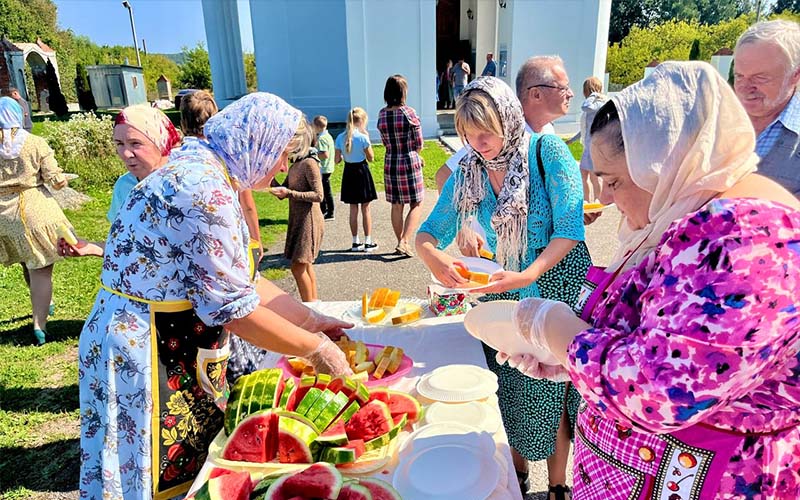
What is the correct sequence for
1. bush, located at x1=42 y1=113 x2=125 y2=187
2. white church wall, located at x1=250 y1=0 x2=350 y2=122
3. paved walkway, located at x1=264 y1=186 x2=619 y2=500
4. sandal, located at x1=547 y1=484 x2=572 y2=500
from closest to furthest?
1. sandal, located at x1=547 y1=484 x2=572 y2=500
2. paved walkway, located at x1=264 y1=186 x2=619 y2=500
3. bush, located at x1=42 y1=113 x2=125 y2=187
4. white church wall, located at x1=250 y1=0 x2=350 y2=122

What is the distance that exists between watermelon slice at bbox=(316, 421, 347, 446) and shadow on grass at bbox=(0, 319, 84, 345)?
13.6 ft

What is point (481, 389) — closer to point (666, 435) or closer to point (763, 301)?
point (666, 435)

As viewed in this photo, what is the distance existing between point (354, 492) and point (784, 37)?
308 centimetres

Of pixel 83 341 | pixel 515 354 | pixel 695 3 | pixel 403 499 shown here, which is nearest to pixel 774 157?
pixel 515 354

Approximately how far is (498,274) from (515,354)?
2.31 ft

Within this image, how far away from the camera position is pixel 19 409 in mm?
3709

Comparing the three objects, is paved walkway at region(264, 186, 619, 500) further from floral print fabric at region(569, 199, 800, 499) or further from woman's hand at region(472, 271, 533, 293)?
floral print fabric at region(569, 199, 800, 499)

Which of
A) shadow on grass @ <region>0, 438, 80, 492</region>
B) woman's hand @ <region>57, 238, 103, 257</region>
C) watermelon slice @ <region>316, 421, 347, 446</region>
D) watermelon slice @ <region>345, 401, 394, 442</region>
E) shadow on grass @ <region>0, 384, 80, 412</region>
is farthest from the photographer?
shadow on grass @ <region>0, 384, 80, 412</region>

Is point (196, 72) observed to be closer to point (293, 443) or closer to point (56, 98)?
point (56, 98)

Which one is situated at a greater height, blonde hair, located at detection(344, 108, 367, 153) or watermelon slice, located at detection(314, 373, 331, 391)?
blonde hair, located at detection(344, 108, 367, 153)

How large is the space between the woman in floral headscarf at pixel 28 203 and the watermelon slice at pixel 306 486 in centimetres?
408

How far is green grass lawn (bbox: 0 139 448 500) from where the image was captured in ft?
10.2

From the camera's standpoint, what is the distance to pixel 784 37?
2.70 m

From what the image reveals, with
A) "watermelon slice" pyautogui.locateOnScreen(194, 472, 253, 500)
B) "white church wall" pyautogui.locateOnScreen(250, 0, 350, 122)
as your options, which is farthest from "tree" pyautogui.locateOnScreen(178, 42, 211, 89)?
"watermelon slice" pyautogui.locateOnScreen(194, 472, 253, 500)
